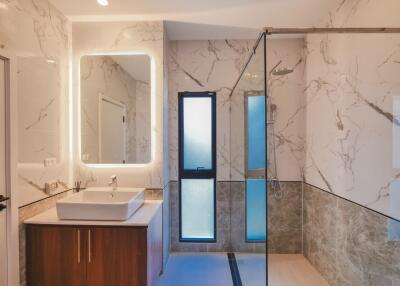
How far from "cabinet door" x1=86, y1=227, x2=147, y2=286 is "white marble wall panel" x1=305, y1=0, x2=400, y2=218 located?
1733mm

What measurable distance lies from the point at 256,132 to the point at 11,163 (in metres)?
1.82

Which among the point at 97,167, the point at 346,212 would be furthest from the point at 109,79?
the point at 346,212

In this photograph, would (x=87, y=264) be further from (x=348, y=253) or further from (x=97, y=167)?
(x=348, y=253)

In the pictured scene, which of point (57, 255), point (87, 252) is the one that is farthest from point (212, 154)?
point (57, 255)

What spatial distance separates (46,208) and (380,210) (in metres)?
2.62

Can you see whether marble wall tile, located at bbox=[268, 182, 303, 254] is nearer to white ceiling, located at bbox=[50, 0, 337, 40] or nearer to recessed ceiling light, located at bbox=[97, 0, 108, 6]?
white ceiling, located at bbox=[50, 0, 337, 40]

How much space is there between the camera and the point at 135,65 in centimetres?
257

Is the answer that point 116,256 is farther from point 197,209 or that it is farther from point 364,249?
point 364,249

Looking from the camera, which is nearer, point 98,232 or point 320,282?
point 98,232

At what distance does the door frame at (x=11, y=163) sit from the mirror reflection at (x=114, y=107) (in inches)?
32.5

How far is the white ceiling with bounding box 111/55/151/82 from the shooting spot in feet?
8.43

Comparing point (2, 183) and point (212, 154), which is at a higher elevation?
point (212, 154)

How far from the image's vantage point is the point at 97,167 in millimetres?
2564

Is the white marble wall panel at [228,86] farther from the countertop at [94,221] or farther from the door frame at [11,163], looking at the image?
the door frame at [11,163]
